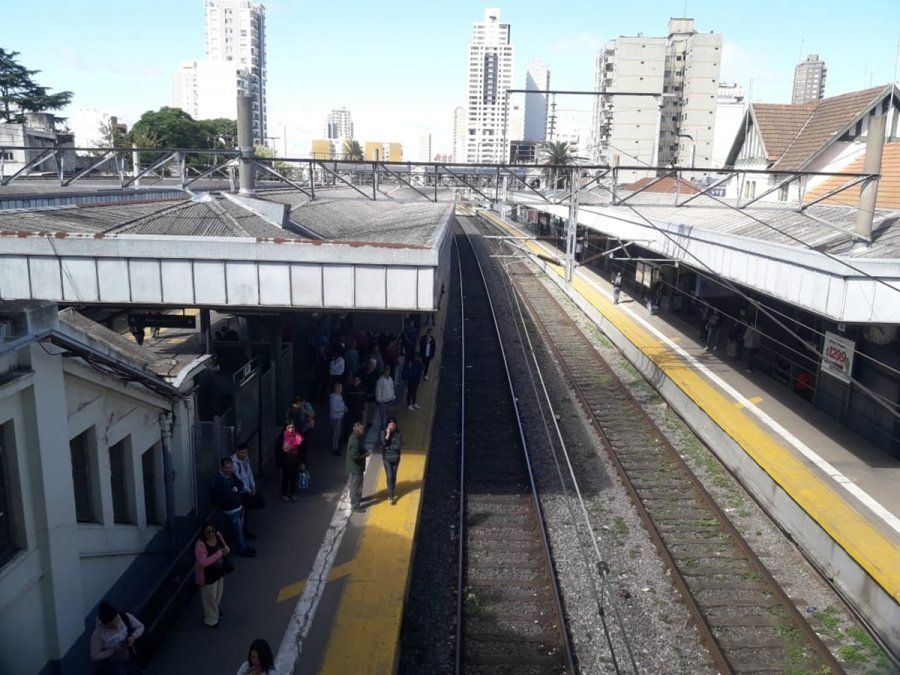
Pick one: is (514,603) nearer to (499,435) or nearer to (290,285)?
(290,285)

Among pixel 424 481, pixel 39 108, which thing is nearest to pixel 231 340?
pixel 424 481

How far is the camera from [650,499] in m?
10.9

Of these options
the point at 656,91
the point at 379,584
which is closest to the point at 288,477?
the point at 379,584

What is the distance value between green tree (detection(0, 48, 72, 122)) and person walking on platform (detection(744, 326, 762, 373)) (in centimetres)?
5355

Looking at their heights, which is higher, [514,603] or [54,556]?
[54,556]

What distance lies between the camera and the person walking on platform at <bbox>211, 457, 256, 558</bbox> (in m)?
8.00

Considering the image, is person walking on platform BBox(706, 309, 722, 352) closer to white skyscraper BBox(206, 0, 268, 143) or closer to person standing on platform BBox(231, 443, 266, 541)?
person standing on platform BBox(231, 443, 266, 541)

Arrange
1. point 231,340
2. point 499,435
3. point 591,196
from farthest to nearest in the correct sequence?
point 591,196 < point 499,435 < point 231,340

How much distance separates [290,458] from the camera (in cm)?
975

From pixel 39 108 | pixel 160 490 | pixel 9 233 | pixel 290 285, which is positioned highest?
pixel 39 108

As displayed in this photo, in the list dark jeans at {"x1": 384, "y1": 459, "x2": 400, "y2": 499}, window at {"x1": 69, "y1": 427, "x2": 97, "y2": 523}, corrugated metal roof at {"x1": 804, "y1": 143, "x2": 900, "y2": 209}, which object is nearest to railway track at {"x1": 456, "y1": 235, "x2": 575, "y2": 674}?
dark jeans at {"x1": 384, "y1": 459, "x2": 400, "y2": 499}

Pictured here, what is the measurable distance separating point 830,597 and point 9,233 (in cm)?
1070

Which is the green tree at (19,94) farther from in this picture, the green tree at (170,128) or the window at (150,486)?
the window at (150,486)

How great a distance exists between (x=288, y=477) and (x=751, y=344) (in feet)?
41.1
